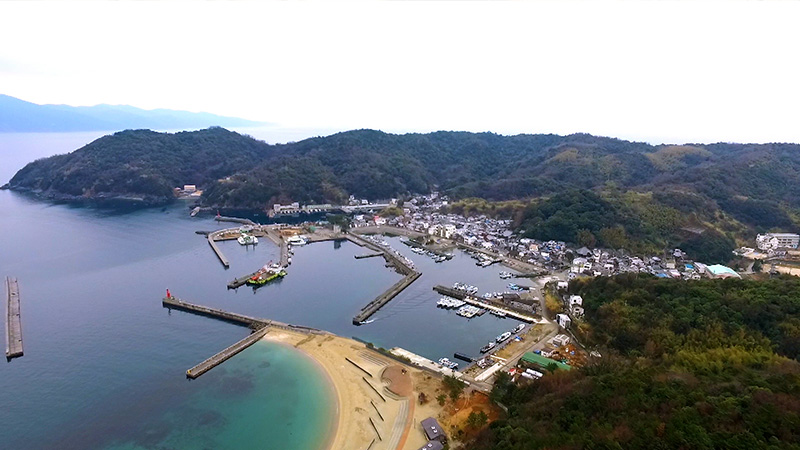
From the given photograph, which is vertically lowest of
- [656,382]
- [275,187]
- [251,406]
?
[251,406]

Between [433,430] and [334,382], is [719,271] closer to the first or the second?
[433,430]

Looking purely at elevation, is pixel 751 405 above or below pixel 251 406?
above

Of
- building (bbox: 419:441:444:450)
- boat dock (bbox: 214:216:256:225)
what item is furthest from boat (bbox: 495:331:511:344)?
boat dock (bbox: 214:216:256:225)

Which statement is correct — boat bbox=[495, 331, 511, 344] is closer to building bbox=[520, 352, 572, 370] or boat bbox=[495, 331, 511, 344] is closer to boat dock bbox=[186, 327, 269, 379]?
building bbox=[520, 352, 572, 370]

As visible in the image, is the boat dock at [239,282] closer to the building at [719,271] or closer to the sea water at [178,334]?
the sea water at [178,334]

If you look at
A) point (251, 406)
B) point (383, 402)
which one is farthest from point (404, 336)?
point (251, 406)

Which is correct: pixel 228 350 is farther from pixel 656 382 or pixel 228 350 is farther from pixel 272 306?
pixel 656 382

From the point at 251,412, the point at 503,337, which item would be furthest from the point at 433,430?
the point at 503,337

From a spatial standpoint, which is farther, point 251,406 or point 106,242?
point 106,242
